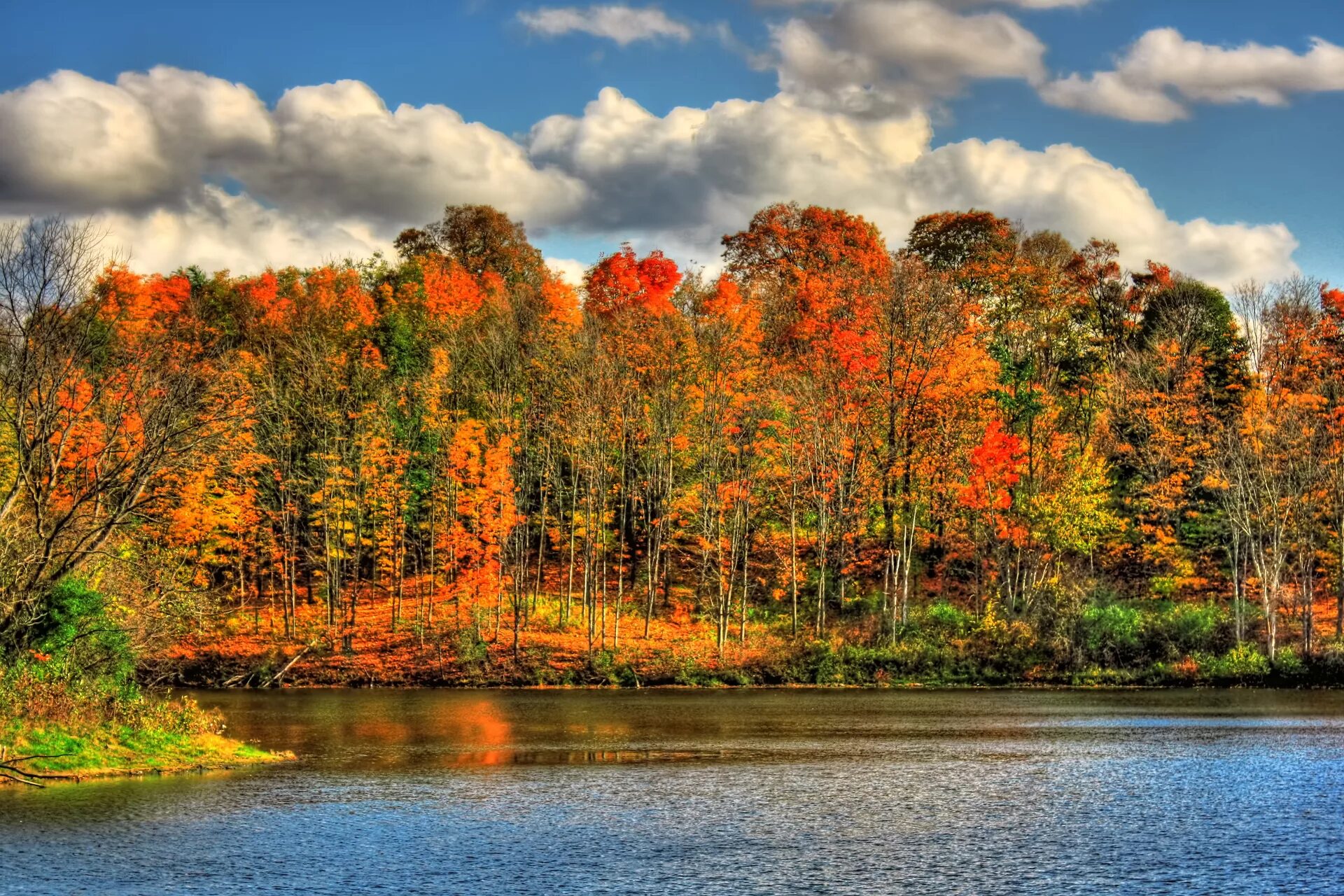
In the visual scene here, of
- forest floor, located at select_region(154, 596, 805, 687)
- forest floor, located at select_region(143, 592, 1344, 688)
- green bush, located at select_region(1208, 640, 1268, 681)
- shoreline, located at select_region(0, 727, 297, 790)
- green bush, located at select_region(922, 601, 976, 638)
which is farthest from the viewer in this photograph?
green bush, located at select_region(922, 601, 976, 638)

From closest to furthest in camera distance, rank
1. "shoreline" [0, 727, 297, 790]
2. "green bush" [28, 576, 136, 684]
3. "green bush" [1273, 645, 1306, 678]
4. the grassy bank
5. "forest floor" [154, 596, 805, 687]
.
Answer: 1. "shoreline" [0, 727, 297, 790]
2. the grassy bank
3. "green bush" [28, 576, 136, 684]
4. "green bush" [1273, 645, 1306, 678]
5. "forest floor" [154, 596, 805, 687]

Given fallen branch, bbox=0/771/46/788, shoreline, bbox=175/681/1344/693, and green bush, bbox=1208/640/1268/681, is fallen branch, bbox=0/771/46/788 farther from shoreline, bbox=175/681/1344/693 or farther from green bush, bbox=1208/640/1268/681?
green bush, bbox=1208/640/1268/681

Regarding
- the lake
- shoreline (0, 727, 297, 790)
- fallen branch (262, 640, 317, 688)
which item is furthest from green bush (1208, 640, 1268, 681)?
fallen branch (262, 640, 317, 688)

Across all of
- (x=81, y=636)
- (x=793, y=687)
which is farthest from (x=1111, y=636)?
(x=81, y=636)

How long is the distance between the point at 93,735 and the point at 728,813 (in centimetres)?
1370

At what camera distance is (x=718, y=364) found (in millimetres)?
53938

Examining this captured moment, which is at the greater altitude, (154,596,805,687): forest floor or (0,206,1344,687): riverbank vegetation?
(0,206,1344,687): riverbank vegetation

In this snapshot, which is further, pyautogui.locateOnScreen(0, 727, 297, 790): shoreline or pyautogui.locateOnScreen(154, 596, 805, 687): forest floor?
pyautogui.locateOnScreen(154, 596, 805, 687): forest floor

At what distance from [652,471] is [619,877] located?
143ft

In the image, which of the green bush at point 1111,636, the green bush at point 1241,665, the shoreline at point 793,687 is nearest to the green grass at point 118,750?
the shoreline at point 793,687

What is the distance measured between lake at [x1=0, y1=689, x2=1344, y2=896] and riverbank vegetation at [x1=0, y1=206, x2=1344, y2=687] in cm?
1685

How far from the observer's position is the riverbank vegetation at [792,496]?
48.2 meters

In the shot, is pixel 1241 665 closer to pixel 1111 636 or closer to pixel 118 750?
pixel 1111 636

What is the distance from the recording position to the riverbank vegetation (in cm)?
4825
